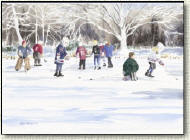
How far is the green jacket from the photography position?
3.26 metres

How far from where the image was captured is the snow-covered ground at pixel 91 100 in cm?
312

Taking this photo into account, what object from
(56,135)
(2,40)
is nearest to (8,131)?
(56,135)

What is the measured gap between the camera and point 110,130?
3119 millimetres

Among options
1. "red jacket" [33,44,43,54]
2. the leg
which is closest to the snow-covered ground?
the leg

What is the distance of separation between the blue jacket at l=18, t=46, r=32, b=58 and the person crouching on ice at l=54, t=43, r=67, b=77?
29cm

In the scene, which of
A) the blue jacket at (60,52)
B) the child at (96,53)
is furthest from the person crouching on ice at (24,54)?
the child at (96,53)

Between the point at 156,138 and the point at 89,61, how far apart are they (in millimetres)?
1028

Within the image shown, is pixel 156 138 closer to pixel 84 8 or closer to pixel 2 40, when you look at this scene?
pixel 84 8

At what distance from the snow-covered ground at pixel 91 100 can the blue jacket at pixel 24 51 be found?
0.13 m

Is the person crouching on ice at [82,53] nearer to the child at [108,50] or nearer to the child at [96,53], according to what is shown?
the child at [96,53]

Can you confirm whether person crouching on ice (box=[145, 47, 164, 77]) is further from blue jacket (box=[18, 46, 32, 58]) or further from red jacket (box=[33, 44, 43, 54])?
blue jacket (box=[18, 46, 32, 58])

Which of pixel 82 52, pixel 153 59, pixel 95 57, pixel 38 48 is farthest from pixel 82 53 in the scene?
pixel 153 59

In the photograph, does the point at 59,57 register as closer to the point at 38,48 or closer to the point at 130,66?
the point at 38,48

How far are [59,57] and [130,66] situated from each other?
0.74m
